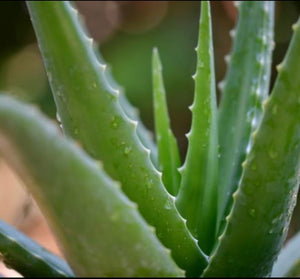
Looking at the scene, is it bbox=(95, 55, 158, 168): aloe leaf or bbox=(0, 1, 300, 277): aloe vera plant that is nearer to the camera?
bbox=(0, 1, 300, 277): aloe vera plant

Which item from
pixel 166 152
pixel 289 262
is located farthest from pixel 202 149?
pixel 289 262

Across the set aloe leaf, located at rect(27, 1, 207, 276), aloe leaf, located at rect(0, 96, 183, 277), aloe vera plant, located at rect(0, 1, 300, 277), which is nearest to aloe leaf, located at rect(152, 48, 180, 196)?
aloe vera plant, located at rect(0, 1, 300, 277)

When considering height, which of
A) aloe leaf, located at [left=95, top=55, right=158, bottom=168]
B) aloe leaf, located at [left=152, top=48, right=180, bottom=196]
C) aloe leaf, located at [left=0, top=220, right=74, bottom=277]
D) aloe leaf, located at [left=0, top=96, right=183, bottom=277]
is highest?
aloe leaf, located at [left=0, top=96, right=183, bottom=277]

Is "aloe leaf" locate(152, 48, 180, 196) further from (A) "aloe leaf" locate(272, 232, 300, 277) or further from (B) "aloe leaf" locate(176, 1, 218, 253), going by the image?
(A) "aloe leaf" locate(272, 232, 300, 277)

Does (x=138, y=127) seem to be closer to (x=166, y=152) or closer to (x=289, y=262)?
(x=166, y=152)

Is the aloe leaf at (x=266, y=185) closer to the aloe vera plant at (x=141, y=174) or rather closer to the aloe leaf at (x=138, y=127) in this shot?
the aloe vera plant at (x=141, y=174)

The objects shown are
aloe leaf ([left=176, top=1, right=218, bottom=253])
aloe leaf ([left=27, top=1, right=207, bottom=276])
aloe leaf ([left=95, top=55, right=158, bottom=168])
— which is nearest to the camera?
aloe leaf ([left=27, top=1, right=207, bottom=276])

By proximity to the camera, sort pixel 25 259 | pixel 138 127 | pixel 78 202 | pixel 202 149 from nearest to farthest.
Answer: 1. pixel 78 202
2. pixel 25 259
3. pixel 202 149
4. pixel 138 127

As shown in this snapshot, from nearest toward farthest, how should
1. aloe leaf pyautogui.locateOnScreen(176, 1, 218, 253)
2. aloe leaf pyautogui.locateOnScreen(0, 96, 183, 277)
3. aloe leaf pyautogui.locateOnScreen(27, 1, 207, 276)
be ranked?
aloe leaf pyautogui.locateOnScreen(0, 96, 183, 277), aloe leaf pyautogui.locateOnScreen(27, 1, 207, 276), aloe leaf pyautogui.locateOnScreen(176, 1, 218, 253)
